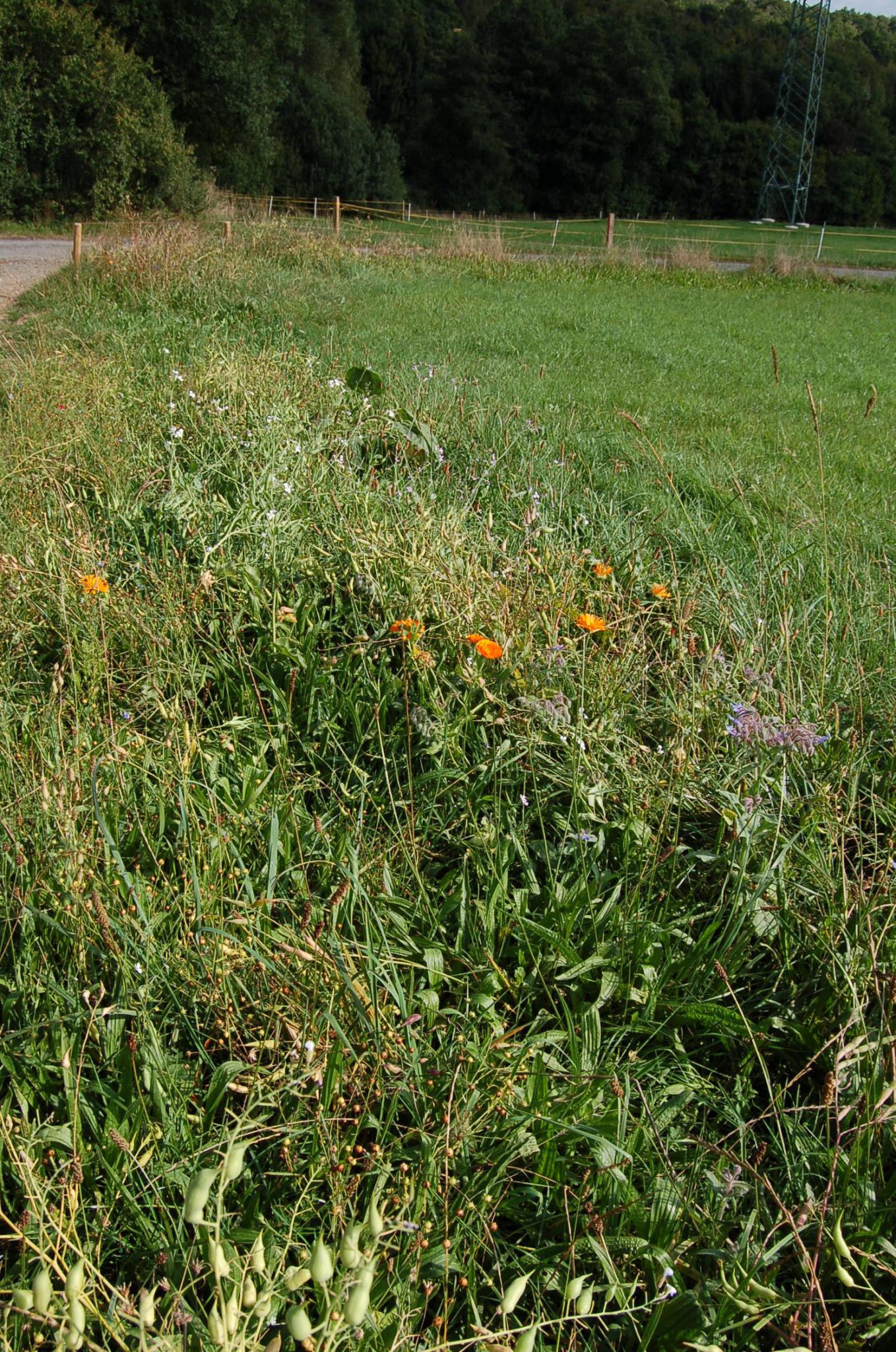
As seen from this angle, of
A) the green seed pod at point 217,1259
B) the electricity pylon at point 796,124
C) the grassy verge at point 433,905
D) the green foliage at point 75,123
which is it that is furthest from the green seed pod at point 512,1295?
the electricity pylon at point 796,124

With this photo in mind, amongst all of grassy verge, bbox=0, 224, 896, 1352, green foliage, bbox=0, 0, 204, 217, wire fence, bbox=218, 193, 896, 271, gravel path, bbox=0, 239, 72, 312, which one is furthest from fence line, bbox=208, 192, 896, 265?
grassy verge, bbox=0, 224, 896, 1352

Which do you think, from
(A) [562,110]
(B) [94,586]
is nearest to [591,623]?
(B) [94,586]

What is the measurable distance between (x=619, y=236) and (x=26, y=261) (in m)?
15.7

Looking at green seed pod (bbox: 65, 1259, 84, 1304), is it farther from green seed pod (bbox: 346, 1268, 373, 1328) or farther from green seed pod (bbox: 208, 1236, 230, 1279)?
green seed pod (bbox: 346, 1268, 373, 1328)

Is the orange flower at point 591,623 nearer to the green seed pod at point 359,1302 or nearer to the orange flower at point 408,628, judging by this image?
the orange flower at point 408,628

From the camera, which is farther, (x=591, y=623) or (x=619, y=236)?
(x=619, y=236)

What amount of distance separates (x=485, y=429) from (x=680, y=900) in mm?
3102

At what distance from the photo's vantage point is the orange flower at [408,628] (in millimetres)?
2637

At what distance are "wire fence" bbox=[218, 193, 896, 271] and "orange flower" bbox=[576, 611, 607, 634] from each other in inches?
581

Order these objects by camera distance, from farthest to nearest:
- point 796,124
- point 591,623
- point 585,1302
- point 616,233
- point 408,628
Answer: point 796,124, point 616,233, point 408,628, point 591,623, point 585,1302

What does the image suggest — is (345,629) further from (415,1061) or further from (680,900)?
(415,1061)

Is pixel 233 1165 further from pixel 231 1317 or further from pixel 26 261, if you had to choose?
pixel 26 261

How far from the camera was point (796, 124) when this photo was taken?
49781 mm

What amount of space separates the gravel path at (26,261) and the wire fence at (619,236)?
3594mm
